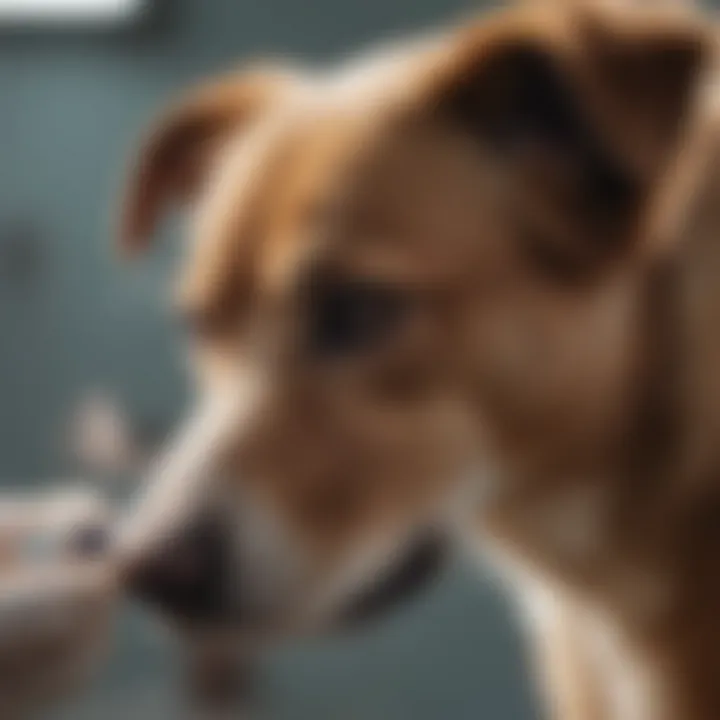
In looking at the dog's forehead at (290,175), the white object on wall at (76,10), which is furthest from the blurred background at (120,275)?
the dog's forehead at (290,175)

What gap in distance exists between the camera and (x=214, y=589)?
2.16 feet

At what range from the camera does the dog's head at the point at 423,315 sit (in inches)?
25.5

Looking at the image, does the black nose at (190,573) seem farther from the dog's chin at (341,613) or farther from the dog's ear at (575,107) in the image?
the dog's ear at (575,107)

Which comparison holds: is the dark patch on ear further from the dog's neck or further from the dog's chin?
the dog's chin

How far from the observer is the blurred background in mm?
878

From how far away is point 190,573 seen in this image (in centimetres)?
65

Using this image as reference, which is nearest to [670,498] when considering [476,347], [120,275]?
[476,347]

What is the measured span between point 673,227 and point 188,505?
0.25m

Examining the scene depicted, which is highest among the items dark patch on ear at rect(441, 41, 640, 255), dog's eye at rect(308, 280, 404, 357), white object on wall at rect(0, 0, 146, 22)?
white object on wall at rect(0, 0, 146, 22)

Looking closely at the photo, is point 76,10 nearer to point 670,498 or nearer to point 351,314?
point 351,314

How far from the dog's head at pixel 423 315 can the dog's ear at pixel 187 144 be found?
86 mm

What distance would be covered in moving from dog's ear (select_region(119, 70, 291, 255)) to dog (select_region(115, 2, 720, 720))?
7 centimetres

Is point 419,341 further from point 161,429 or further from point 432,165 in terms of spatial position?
point 161,429

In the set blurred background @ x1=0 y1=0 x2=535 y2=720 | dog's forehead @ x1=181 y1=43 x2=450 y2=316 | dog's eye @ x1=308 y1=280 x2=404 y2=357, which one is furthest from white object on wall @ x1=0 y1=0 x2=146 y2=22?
dog's eye @ x1=308 y1=280 x2=404 y2=357
